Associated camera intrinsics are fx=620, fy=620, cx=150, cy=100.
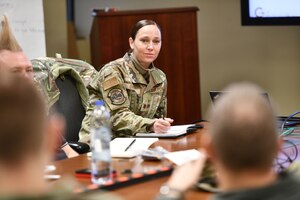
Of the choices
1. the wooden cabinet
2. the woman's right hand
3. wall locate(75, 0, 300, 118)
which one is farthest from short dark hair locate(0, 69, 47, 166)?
wall locate(75, 0, 300, 118)

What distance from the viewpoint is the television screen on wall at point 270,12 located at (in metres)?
4.86

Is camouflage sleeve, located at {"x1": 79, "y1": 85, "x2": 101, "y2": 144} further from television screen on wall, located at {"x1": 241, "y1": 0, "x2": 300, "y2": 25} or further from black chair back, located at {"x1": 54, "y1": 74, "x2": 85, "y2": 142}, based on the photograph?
television screen on wall, located at {"x1": 241, "y1": 0, "x2": 300, "y2": 25}

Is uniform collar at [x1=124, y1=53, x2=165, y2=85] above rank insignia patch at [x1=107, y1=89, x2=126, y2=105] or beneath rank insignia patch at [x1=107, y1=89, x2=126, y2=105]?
above

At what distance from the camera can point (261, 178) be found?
4.55ft

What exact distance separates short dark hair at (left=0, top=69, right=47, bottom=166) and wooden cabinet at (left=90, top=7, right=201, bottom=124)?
12.4ft

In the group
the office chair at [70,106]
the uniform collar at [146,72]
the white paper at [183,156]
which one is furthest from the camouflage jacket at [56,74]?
the white paper at [183,156]

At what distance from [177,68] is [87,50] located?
1542mm

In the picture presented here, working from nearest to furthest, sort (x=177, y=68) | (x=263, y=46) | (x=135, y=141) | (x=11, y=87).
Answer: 1. (x=11, y=87)
2. (x=135, y=141)
3. (x=177, y=68)
4. (x=263, y=46)

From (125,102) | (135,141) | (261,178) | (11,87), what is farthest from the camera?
(125,102)

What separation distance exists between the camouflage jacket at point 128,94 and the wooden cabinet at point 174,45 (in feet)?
4.21

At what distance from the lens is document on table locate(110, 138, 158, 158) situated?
255 cm

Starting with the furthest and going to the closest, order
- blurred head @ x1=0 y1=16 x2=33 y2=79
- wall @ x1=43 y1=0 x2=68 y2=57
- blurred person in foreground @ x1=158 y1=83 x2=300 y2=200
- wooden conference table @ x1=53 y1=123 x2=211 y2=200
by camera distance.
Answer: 1. wall @ x1=43 y1=0 x2=68 y2=57
2. blurred head @ x1=0 y1=16 x2=33 y2=79
3. wooden conference table @ x1=53 y1=123 x2=211 y2=200
4. blurred person in foreground @ x1=158 y1=83 x2=300 y2=200

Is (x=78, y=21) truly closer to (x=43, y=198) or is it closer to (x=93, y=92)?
(x=93, y=92)

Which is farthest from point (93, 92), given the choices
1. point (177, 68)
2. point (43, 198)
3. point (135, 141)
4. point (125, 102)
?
point (43, 198)
